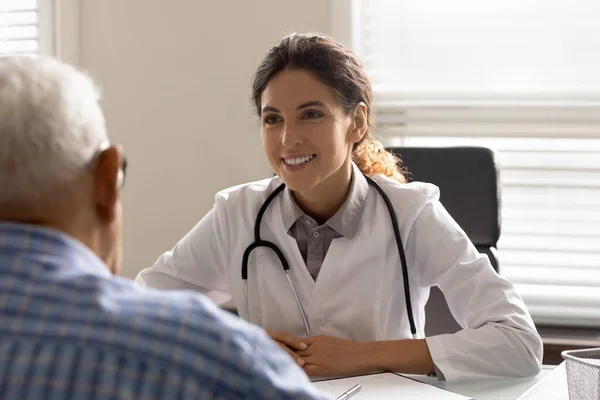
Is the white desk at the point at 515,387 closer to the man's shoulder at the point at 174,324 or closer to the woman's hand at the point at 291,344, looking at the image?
the woman's hand at the point at 291,344

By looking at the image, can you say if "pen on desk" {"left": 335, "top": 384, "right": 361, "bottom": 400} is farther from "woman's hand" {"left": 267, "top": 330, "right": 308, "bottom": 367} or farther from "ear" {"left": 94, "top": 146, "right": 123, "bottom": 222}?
"ear" {"left": 94, "top": 146, "right": 123, "bottom": 222}

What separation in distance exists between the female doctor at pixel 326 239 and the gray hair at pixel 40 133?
0.98 meters

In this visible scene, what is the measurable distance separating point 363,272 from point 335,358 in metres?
0.31

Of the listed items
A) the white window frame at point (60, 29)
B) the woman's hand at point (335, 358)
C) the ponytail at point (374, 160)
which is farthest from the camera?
the white window frame at point (60, 29)

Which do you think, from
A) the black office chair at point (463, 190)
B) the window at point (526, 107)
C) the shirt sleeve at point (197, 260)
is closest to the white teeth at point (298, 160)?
the shirt sleeve at point (197, 260)

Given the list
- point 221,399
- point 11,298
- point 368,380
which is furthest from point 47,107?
point 368,380

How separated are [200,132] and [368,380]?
1.61 metres

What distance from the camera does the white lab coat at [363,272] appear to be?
1.77 meters

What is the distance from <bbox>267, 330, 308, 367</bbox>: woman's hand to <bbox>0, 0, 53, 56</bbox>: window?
1.88 meters

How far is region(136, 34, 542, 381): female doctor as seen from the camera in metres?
1.81

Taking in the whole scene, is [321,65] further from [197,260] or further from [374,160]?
[197,260]

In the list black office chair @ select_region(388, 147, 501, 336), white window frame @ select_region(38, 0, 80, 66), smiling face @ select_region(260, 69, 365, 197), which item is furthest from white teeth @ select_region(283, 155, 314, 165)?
white window frame @ select_region(38, 0, 80, 66)

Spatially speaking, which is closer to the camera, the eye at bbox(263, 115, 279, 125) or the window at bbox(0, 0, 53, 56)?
the eye at bbox(263, 115, 279, 125)

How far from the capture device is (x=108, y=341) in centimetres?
69
